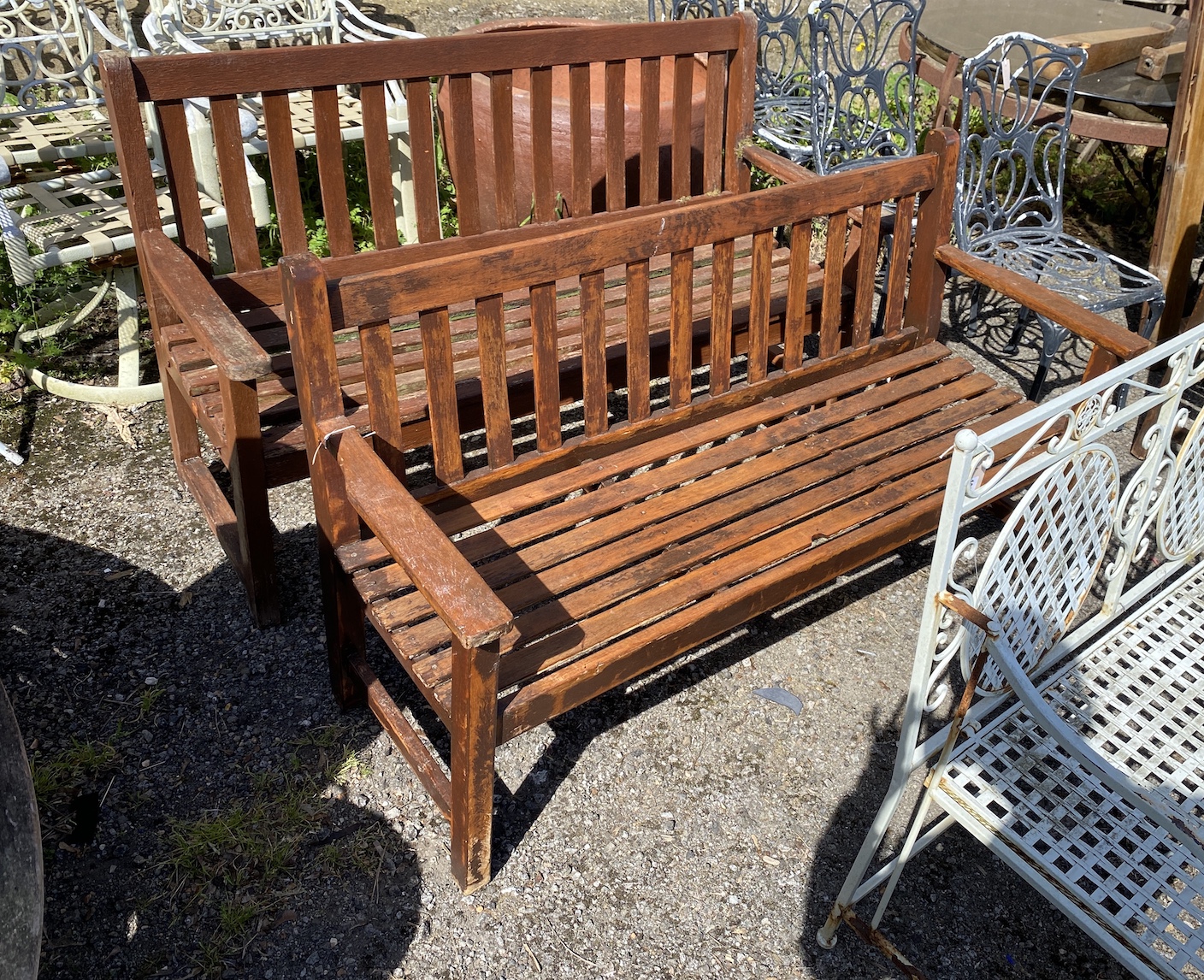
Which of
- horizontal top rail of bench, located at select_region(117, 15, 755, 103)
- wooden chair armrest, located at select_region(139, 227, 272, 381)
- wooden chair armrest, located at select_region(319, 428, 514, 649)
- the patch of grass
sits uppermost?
horizontal top rail of bench, located at select_region(117, 15, 755, 103)

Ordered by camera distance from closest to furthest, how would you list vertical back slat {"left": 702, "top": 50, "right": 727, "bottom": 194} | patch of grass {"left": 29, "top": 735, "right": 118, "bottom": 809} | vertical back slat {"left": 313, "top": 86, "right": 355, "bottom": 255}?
patch of grass {"left": 29, "top": 735, "right": 118, "bottom": 809} → vertical back slat {"left": 313, "top": 86, "right": 355, "bottom": 255} → vertical back slat {"left": 702, "top": 50, "right": 727, "bottom": 194}

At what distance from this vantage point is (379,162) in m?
3.24

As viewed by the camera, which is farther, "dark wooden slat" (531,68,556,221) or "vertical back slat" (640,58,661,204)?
"vertical back slat" (640,58,661,204)

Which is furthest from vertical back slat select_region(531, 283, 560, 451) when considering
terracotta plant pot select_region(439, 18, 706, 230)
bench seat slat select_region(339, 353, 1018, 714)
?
terracotta plant pot select_region(439, 18, 706, 230)

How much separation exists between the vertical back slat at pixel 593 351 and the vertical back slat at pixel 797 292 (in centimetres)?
62

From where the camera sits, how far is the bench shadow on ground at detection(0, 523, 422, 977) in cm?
230

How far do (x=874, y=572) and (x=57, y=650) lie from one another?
8.07 ft

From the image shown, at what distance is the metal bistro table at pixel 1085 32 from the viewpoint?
14.3 feet

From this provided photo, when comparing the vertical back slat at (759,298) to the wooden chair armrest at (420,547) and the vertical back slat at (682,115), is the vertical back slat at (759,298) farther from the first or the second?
the wooden chair armrest at (420,547)

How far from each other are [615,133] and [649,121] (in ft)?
0.42

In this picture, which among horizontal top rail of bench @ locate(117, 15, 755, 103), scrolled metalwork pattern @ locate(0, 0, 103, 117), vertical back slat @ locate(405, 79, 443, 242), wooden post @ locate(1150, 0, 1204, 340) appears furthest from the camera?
scrolled metalwork pattern @ locate(0, 0, 103, 117)

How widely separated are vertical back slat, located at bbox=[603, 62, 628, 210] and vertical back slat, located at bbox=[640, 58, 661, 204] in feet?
0.25

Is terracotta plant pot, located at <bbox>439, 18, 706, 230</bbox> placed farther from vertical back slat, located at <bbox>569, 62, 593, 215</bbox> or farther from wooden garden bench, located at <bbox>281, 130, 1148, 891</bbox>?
wooden garden bench, located at <bbox>281, 130, 1148, 891</bbox>

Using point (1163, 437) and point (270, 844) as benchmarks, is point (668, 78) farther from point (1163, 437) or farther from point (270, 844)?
point (270, 844)
